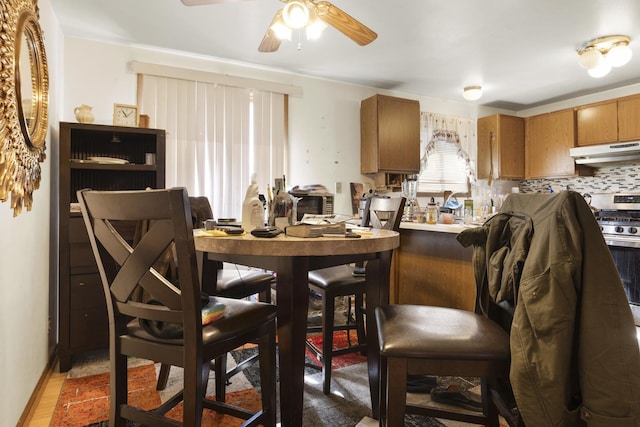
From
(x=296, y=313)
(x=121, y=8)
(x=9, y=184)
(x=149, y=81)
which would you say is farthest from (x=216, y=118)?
(x=296, y=313)

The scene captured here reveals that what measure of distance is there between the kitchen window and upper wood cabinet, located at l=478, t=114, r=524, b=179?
0.18 m

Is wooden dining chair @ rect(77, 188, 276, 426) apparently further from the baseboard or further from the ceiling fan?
the ceiling fan

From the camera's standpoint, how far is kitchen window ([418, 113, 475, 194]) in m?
4.57

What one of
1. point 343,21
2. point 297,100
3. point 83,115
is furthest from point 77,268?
point 297,100

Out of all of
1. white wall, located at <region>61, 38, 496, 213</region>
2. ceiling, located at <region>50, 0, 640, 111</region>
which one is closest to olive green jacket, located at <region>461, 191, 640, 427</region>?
ceiling, located at <region>50, 0, 640, 111</region>

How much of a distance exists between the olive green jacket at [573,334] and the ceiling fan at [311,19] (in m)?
1.49

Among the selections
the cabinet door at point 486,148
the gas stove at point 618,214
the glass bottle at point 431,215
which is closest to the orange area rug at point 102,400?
the glass bottle at point 431,215

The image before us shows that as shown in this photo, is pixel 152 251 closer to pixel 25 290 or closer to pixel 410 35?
pixel 25 290

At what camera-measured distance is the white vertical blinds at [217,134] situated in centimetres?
319

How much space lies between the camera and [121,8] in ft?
8.19

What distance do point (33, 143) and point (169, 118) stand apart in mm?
1575

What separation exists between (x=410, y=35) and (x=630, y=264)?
2483 mm

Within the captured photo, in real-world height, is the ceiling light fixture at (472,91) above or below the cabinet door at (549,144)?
above

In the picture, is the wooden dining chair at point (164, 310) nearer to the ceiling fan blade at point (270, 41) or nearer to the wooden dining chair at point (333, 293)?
the wooden dining chair at point (333, 293)
